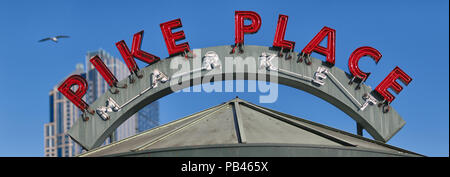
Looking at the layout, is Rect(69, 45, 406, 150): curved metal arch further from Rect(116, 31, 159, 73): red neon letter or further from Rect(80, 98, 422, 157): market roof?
Rect(80, 98, 422, 157): market roof

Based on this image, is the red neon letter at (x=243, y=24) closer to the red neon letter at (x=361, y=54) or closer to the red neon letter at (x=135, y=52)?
the red neon letter at (x=135, y=52)

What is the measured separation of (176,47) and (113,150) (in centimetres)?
913

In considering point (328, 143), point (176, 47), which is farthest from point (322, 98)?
point (328, 143)

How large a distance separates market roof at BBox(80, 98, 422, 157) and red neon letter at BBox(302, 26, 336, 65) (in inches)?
262

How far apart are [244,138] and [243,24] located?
41.0ft

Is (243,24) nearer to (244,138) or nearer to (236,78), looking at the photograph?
(236,78)

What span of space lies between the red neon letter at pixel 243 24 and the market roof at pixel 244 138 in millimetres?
6806

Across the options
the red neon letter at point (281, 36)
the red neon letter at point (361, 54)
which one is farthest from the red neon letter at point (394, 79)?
the red neon letter at point (281, 36)

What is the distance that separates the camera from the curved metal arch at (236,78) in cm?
2948

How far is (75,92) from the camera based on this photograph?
30.4m

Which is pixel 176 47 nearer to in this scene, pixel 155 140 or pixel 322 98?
pixel 322 98

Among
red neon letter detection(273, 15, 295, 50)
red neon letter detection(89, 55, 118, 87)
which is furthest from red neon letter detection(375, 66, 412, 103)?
red neon letter detection(89, 55, 118, 87)

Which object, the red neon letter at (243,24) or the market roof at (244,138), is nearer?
the market roof at (244,138)

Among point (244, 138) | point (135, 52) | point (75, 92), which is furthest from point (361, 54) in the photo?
point (75, 92)
